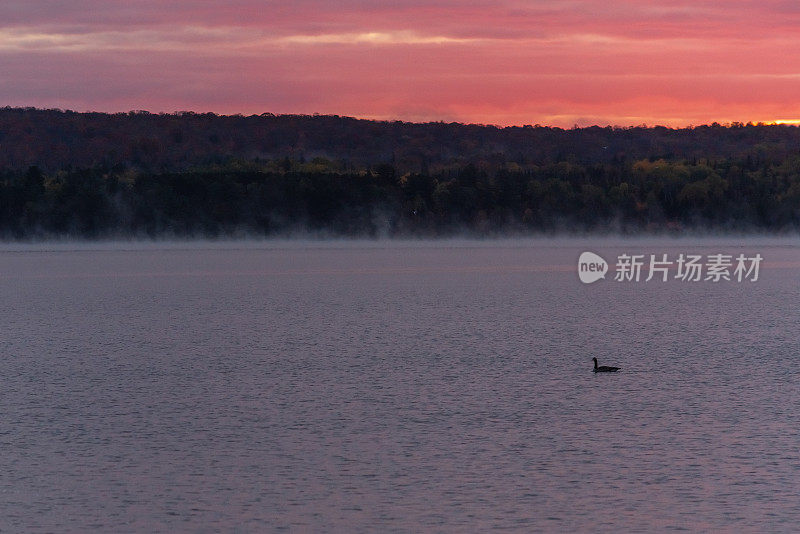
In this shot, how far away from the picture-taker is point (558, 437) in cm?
3334

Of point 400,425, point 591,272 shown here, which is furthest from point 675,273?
point 400,425

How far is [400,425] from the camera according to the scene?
35.6m

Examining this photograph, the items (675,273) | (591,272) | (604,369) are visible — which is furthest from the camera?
(591,272)

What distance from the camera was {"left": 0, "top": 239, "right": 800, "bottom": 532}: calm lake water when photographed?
25375mm

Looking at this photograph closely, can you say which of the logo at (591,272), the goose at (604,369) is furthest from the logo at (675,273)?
the goose at (604,369)

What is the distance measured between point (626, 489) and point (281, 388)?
790 inches

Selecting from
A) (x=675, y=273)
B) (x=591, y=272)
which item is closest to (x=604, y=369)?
(x=591, y=272)

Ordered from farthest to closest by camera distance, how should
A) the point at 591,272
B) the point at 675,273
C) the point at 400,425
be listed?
1. the point at 591,272
2. the point at 675,273
3. the point at 400,425

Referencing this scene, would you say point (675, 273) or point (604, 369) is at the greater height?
point (604, 369)

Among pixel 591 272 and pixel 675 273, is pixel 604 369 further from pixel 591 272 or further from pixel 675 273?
pixel 675 273

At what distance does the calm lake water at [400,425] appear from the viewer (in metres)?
25.4

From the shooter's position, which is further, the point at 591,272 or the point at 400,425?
the point at 591,272

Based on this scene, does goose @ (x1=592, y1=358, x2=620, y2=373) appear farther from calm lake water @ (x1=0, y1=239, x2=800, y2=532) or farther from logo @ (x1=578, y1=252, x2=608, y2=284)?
logo @ (x1=578, y1=252, x2=608, y2=284)

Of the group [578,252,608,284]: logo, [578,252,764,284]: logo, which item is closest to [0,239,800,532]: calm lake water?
[578,252,608,284]: logo
